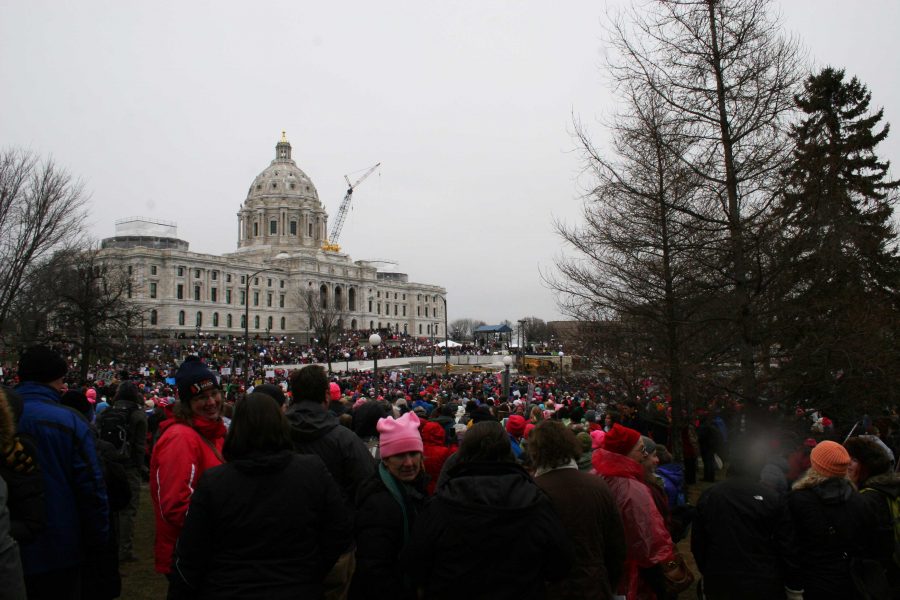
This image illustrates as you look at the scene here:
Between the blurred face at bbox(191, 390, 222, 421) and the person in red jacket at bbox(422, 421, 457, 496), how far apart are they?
6.02 ft

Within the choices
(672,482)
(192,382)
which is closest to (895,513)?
(672,482)

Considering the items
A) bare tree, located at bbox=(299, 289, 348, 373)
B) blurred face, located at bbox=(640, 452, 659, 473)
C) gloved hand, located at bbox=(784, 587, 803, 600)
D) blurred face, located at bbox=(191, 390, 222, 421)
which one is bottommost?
gloved hand, located at bbox=(784, 587, 803, 600)

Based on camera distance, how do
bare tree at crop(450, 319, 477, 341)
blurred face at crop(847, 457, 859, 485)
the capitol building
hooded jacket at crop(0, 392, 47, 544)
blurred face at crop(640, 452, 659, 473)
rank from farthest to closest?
bare tree at crop(450, 319, 477, 341), the capitol building, blurred face at crop(847, 457, 859, 485), blurred face at crop(640, 452, 659, 473), hooded jacket at crop(0, 392, 47, 544)

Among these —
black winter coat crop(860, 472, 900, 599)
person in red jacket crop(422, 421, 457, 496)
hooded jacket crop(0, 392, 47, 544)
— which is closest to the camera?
hooded jacket crop(0, 392, 47, 544)

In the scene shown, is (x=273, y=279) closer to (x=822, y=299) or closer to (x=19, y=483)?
(x=822, y=299)

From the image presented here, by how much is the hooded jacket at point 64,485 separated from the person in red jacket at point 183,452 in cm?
32

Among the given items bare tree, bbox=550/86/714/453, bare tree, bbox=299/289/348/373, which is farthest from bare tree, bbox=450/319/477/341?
bare tree, bbox=550/86/714/453

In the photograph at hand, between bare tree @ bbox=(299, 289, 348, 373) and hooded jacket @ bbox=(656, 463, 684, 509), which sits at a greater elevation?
bare tree @ bbox=(299, 289, 348, 373)

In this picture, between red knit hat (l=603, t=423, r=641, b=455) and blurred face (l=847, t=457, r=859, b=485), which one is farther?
blurred face (l=847, t=457, r=859, b=485)

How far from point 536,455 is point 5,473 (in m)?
2.81

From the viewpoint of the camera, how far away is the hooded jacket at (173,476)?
12.5 feet

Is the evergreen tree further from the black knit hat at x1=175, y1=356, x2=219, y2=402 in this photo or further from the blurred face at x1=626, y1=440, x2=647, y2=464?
the black knit hat at x1=175, y1=356, x2=219, y2=402

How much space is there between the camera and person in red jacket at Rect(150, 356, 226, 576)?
12.6ft

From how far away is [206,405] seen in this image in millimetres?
4242
